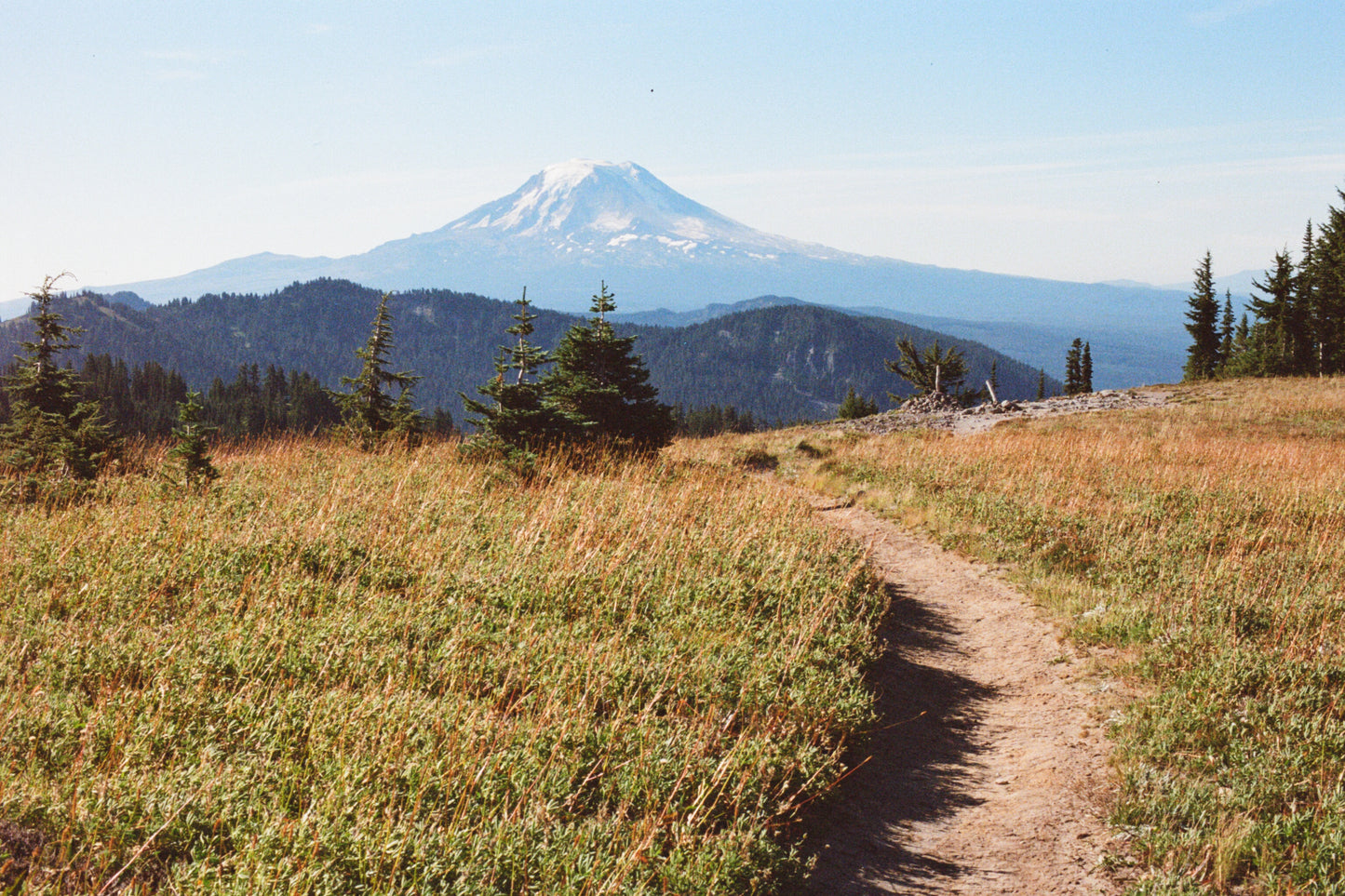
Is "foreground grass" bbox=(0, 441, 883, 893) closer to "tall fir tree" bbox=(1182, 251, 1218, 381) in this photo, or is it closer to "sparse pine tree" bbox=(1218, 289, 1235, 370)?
"tall fir tree" bbox=(1182, 251, 1218, 381)

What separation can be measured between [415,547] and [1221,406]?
94.1 feet

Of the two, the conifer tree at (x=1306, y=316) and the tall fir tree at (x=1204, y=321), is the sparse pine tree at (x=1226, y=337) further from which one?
the conifer tree at (x=1306, y=316)

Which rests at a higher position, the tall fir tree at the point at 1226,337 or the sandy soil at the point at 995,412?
the tall fir tree at the point at 1226,337

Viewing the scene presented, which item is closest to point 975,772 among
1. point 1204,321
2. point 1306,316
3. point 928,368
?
point 928,368

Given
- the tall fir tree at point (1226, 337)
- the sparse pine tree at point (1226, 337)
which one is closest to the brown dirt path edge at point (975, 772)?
the tall fir tree at point (1226, 337)

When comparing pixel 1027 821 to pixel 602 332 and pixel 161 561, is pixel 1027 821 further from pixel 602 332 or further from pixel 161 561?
pixel 602 332

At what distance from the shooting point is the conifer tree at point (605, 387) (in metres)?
15.6

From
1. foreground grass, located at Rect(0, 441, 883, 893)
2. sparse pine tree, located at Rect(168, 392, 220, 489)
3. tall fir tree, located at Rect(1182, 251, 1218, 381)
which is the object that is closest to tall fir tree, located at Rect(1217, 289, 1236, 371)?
tall fir tree, located at Rect(1182, 251, 1218, 381)

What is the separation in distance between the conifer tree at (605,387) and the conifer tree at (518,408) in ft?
3.26

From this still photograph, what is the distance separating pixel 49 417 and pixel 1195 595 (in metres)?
18.7

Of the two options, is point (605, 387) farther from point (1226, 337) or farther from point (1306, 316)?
point (1226, 337)

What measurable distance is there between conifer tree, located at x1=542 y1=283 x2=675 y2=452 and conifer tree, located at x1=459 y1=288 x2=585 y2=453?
0.99 m

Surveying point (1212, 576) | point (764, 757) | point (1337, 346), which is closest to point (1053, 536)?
point (1212, 576)

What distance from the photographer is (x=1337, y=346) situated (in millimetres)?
44594
